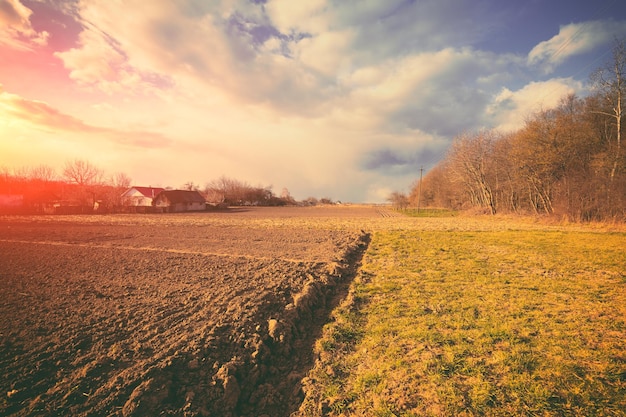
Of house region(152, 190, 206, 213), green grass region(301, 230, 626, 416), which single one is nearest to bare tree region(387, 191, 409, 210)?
house region(152, 190, 206, 213)

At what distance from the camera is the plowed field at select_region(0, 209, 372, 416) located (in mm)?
3607

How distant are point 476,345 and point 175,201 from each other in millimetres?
63844

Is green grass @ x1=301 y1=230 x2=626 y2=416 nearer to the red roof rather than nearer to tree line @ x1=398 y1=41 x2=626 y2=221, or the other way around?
tree line @ x1=398 y1=41 x2=626 y2=221

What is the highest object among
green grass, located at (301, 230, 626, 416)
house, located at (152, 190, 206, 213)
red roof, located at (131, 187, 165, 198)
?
red roof, located at (131, 187, 165, 198)

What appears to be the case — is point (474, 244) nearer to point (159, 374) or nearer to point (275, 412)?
point (275, 412)

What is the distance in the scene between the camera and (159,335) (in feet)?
16.5

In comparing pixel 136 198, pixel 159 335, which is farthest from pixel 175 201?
pixel 159 335

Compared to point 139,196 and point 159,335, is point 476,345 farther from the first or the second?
point 139,196

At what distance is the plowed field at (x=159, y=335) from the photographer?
3607 millimetres

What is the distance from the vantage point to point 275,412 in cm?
379

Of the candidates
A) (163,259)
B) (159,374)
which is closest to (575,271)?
(159,374)

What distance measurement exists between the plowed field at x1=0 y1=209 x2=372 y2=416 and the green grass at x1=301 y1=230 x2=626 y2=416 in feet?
2.65

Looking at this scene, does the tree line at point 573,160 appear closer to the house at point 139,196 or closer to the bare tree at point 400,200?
the bare tree at point 400,200

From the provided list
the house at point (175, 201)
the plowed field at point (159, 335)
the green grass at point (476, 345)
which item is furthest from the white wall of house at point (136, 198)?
the green grass at point (476, 345)
